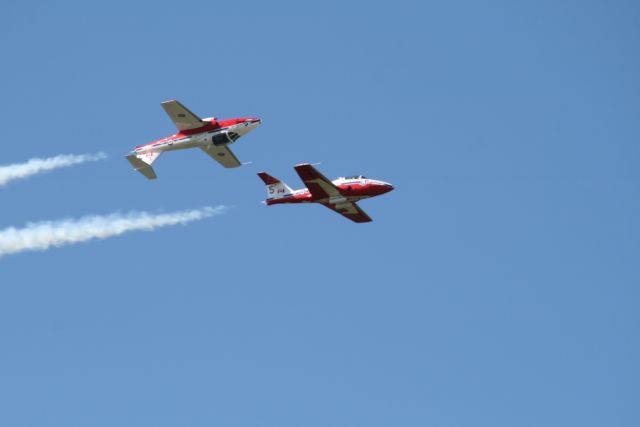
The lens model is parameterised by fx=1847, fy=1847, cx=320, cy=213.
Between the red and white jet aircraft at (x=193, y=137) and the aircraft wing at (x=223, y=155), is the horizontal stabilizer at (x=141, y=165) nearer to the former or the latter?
the red and white jet aircraft at (x=193, y=137)

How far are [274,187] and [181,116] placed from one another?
8.70 m

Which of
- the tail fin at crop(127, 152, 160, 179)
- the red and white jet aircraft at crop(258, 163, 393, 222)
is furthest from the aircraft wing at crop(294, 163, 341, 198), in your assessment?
the tail fin at crop(127, 152, 160, 179)

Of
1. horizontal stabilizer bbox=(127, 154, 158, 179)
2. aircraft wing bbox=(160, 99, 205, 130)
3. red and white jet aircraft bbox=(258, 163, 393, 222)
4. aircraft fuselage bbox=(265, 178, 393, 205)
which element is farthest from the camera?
horizontal stabilizer bbox=(127, 154, 158, 179)

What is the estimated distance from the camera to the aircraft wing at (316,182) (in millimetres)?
127062

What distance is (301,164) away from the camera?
126812mm

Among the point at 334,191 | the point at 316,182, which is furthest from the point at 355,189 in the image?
the point at 316,182

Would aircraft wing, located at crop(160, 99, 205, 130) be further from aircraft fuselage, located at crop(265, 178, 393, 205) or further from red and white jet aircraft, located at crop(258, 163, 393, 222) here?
aircraft fuselage, located at crop(265, 178, 393, 205)

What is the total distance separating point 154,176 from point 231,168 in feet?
19.1

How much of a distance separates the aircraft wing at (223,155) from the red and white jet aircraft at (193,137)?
30 centimetres

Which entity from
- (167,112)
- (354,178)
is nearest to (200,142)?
(167,112)

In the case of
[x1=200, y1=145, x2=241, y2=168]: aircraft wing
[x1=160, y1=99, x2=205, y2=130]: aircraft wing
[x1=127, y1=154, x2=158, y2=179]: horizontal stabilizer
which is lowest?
[x1=127, y1=154, x2=158, y2=179]: horizontal stabilizer

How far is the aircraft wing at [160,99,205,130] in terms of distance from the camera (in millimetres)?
129500

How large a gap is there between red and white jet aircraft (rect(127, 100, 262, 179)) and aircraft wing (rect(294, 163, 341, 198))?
6.25 meters

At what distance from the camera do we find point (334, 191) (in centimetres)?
12912
